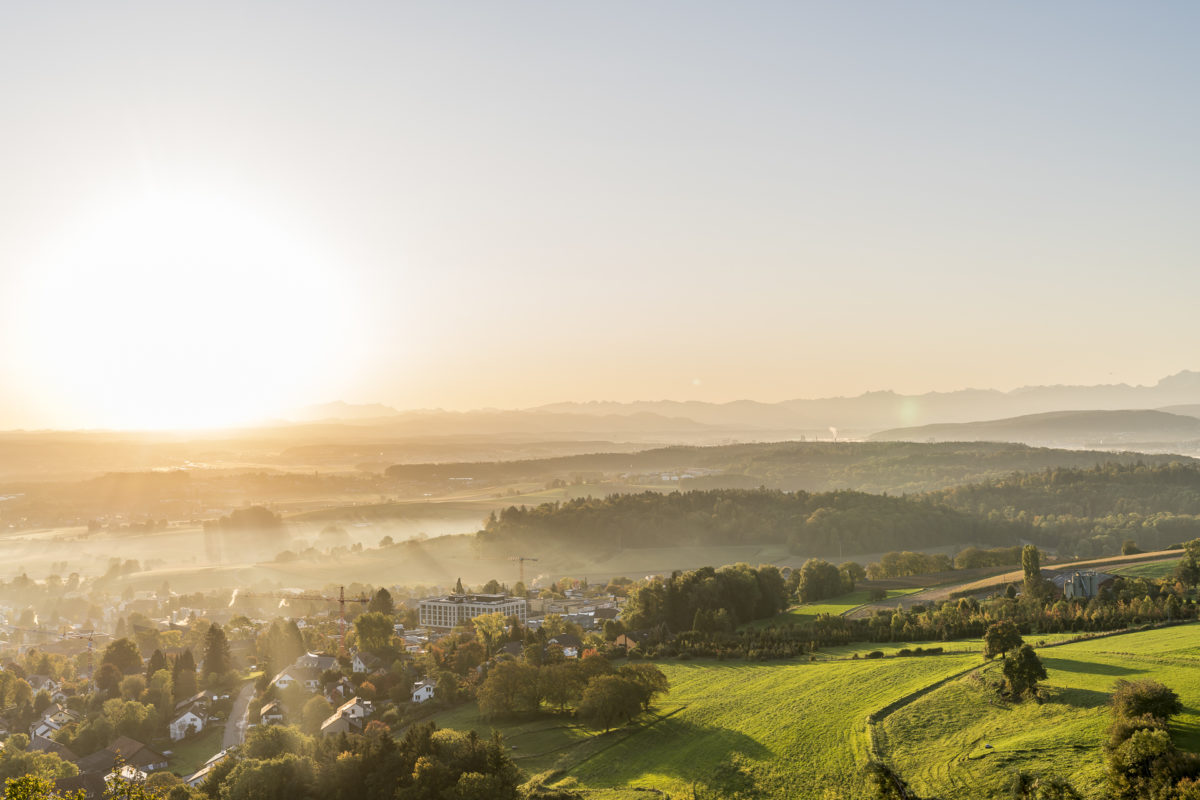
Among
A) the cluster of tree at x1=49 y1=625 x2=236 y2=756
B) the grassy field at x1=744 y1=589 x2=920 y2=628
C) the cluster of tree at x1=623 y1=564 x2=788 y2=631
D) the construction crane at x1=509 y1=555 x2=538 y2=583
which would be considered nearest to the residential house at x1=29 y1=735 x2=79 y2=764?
the cluster of tree at x1=49 y1=625 x2=236 y2=756

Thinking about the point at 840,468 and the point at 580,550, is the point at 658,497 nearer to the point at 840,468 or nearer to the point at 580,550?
the point at 580,550

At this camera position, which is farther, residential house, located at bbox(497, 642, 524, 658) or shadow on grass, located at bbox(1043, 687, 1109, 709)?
residential house, located at bbox(497, 642, 524, 658)

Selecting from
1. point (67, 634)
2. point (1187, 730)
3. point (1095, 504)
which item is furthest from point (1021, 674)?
point (1095, 504)

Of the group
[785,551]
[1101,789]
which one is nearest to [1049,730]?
[1101,789]

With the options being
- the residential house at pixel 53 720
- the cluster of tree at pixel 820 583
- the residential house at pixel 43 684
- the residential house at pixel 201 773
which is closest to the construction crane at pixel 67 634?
the residential house at pixel 43 684

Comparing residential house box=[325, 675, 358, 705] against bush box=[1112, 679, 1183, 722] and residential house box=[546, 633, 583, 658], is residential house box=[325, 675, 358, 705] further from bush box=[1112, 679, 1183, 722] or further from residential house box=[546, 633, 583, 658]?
bush box=[1112, 679, 1183, 722]

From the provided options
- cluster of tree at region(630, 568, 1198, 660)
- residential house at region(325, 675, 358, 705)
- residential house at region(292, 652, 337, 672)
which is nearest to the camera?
cluster of tree at region(630, 568, 1198, 660)
